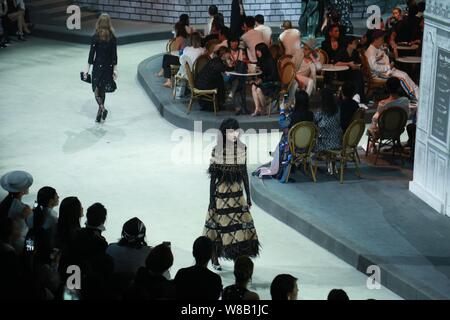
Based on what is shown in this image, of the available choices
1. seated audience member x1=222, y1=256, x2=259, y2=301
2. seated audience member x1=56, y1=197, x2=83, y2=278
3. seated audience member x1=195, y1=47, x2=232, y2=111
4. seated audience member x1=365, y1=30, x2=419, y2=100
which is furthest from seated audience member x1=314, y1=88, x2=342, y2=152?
seated audience member x1=222, y1=256, x2=259, y2=301

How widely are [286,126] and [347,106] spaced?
2.87 ft

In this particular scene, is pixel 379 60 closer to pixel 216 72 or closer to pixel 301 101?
pixel 216 72

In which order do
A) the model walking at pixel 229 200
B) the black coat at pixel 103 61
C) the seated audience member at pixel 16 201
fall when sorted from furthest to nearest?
1. the black coat at pixel 103 61
2. the model walking at pixel 229 200
3. the seated audience member at pixel 16 201

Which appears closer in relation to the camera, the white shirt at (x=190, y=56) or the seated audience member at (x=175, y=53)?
the white shirt at (x=190, y=56)

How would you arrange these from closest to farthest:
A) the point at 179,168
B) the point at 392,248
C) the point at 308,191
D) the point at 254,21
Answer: the point at 392,248 < the point at 308,191 < the point at 179,168 < the point at 254,21

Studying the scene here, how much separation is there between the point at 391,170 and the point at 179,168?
2.64 m

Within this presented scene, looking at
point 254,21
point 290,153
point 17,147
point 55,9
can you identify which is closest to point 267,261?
point 290,153

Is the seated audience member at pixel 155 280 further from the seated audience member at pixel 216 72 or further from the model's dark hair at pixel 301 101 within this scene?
the seated audience member at pixel 216 72

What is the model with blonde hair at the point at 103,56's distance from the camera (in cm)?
1436

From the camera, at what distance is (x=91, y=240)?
307 inches

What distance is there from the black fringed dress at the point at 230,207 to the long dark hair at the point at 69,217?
70.0 inches

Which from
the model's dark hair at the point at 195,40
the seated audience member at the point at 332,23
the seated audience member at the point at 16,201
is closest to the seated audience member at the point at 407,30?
the seated audience member at the point at 332,23

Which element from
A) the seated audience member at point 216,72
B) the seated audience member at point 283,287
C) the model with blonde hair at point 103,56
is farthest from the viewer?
the seated audience member at point 216,72

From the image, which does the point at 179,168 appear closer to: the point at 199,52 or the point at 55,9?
the point at 199,52
